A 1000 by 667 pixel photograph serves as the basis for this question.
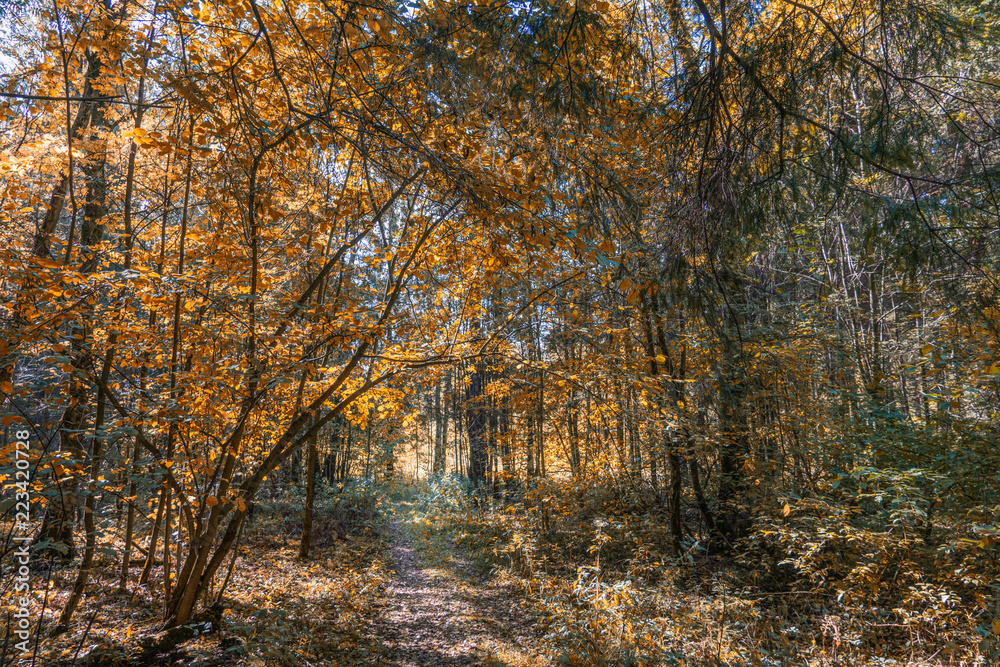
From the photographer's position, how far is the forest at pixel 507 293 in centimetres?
279

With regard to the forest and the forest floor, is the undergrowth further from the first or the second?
the forest floor

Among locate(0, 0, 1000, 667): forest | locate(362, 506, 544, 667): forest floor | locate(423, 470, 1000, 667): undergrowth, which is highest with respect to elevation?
locate(0, 0, 1000, 667): forest

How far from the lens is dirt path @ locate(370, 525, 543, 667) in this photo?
16.3 feet

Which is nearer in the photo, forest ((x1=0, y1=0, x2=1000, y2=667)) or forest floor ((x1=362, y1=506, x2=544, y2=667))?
forest ((x1=0, y1=0, x2=1000, y2=667))

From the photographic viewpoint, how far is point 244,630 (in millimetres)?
4363

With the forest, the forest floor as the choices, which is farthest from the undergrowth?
the forest floor

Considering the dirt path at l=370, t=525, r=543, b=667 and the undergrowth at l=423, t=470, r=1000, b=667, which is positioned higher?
the undergrowth at l=423, t=470, r=1000, b=667

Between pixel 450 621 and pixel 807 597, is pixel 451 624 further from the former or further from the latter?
pixel 807 597

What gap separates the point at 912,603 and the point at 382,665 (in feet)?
18.7

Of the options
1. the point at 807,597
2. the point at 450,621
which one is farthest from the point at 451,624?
the point at 807,597

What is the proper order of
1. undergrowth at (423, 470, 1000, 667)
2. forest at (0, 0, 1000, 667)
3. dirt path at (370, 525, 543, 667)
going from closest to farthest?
forest at (0, 0, 1000, 667) → undergrowth at (423, 470, 1000, 667) → dirt path at (370, 525, 543, 667)

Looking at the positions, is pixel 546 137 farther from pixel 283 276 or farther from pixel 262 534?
pixel 262 534

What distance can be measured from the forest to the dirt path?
0.08 m

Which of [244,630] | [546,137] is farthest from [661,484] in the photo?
[546,137]
